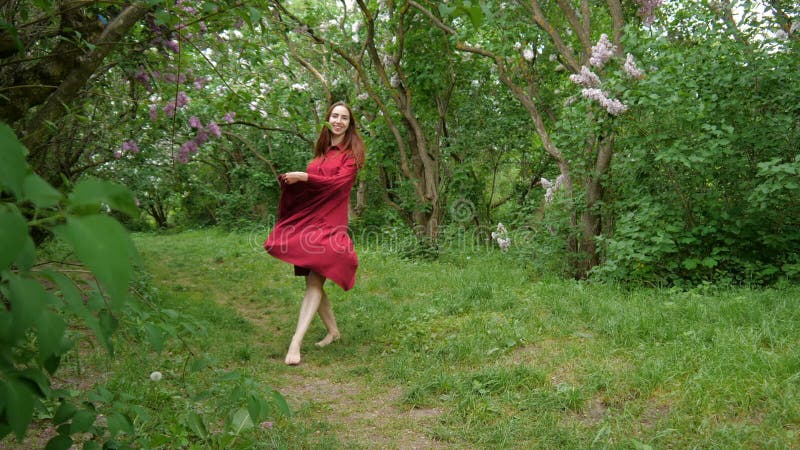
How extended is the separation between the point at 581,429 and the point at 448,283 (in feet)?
11.4

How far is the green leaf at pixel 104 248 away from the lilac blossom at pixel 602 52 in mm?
5384

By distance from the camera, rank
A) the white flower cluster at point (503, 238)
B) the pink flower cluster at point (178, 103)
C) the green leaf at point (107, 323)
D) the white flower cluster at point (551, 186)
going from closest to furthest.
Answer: the green leaf at point (107, 323) → the pink flower cluster at point (178, 103) → the white flower cluster at point (551, 186) → the white flower cluster at point (503, 238)

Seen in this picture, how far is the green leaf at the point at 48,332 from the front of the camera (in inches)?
29.0

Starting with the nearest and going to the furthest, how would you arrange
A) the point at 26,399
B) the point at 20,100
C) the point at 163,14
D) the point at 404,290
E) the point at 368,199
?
the point at 26,399 → the point at 163,14 → the point at 20,100 → the point at 404,290 → the point at 368,199

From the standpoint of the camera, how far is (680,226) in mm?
4875

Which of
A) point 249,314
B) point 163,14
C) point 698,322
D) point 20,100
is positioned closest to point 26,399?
point 163,14

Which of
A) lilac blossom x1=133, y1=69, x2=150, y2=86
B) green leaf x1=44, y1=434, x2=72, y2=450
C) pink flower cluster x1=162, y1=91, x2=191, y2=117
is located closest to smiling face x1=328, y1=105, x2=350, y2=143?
pink flower cluster x1=162, y1=91, x2=191, y2=117

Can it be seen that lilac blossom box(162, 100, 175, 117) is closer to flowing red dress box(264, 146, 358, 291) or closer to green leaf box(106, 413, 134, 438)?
flowing red dress box(264, 146, 358, 291)

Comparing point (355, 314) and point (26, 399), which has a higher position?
point (26, 399)

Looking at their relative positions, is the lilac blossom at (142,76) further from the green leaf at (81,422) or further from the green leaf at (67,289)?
the green leaf at (67,289)

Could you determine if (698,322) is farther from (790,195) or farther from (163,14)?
(163,14)

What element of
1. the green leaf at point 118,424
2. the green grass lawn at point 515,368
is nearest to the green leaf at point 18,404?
the green leaf at point 118,424

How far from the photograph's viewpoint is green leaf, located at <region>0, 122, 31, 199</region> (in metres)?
0.61

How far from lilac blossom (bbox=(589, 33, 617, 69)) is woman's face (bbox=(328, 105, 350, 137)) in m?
2.50
